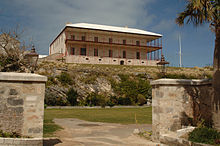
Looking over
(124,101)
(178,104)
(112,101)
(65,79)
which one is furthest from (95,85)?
(178,104)

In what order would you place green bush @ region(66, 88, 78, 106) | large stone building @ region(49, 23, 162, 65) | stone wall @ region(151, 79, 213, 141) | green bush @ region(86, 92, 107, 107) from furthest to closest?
large stone building @ region(49, 23, 162, 65) < green bush @ region(86, 92, 107, 107) < green bush @ region(66, 88, 78, 106) < stone wall @ region(151, 79, 213, 141)

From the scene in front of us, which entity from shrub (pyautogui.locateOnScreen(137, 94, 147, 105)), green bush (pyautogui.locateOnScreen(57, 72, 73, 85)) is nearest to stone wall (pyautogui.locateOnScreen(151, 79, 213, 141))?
shrub (pyautogui.locateOnScreen(137, 94, 147, 105))

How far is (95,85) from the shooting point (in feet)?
95.7

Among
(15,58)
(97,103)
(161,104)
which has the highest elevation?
(15,58)

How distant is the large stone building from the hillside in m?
8.05

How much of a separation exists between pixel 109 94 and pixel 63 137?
773 inches

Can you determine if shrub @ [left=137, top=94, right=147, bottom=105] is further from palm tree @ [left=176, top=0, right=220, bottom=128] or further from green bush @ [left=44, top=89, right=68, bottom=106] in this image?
palm tree @ [left=176, top=0, right=220, bottom=128]

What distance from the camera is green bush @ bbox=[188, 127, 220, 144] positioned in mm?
6385

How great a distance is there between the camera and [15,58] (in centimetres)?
1130

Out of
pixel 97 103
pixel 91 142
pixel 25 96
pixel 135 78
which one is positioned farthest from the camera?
pixel 135 78

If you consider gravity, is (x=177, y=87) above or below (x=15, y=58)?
below

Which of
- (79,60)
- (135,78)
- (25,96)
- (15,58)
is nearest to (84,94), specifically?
(135,78)

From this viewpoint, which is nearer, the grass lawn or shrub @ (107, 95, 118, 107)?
the grass lawn

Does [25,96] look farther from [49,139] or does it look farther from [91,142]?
[91,142]
